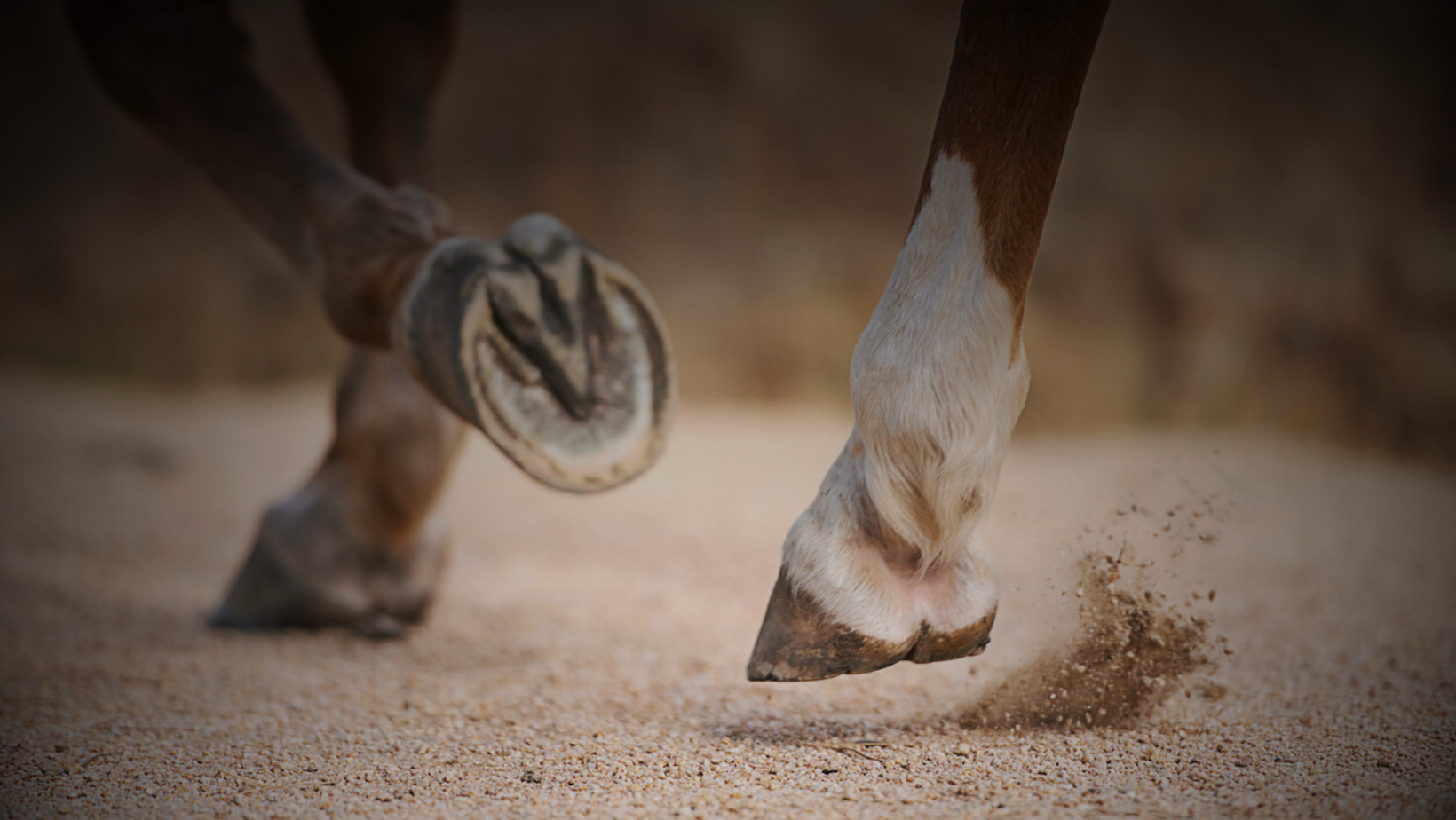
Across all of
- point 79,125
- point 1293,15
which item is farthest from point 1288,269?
point 79,125

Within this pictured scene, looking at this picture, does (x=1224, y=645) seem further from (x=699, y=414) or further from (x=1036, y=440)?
(x=699, y=414)

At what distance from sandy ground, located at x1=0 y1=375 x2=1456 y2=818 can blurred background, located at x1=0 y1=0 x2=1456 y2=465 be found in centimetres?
112

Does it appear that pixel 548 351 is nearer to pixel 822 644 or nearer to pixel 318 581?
pixel 822 644

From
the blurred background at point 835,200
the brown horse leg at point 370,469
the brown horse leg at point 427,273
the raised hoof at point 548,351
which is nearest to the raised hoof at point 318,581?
the brown horse leg at point 370,469

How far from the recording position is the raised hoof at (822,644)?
92 cm

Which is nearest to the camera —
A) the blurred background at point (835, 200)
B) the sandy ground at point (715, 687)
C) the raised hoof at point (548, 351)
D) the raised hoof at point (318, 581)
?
the sandy ground at point (715, 687)

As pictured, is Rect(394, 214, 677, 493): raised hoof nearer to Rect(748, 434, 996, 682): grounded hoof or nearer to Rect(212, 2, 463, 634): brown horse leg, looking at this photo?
Rect(748, 434, 996, 682): grounded hoof

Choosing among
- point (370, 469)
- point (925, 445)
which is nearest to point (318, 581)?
point (370, 469)

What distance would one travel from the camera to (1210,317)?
11.1 ft

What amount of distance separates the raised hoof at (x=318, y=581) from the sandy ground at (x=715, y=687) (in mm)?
41

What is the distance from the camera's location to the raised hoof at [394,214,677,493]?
3.24ft

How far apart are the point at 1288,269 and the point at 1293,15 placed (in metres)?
0.92

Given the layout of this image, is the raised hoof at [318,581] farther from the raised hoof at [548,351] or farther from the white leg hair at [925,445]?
the white leg hair at [925,445]

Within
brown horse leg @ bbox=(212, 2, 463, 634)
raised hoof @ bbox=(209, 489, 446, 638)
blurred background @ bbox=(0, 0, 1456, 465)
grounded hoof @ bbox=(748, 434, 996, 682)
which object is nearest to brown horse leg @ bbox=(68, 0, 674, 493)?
grounded hoof @ bbox=(748, 434, 996, 682)
